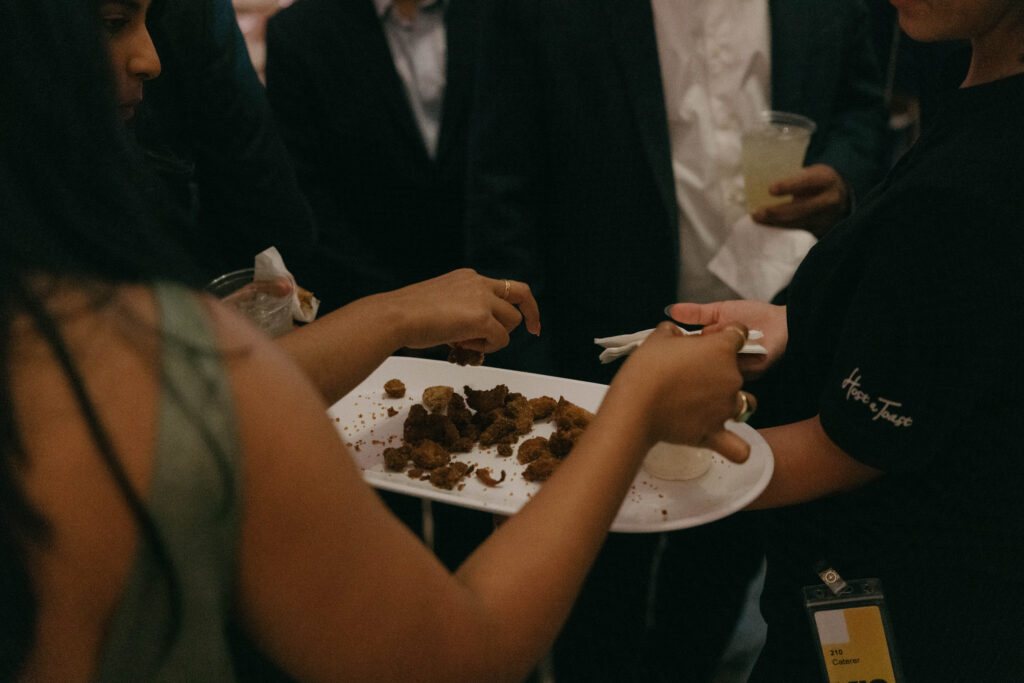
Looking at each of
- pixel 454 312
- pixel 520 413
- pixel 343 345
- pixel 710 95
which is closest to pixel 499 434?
pixel 520 413

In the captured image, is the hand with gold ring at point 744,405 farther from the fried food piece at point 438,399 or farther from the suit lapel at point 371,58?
the suit lapel at point 371,58

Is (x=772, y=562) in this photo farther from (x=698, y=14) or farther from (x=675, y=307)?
(x=698, y=14)

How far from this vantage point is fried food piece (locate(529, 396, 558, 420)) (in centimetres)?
149

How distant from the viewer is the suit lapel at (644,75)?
6.10 ft

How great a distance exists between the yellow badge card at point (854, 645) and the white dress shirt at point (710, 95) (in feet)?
3.45

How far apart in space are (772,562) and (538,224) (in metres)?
1.18

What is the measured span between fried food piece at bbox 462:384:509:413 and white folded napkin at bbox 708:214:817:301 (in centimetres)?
82

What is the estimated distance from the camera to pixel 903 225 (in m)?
1.02

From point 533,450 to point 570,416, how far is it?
112 millimetres

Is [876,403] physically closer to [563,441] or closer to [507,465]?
[563,441]

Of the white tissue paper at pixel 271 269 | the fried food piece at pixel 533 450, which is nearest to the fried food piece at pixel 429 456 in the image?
the fried food piece at pixel 533 450

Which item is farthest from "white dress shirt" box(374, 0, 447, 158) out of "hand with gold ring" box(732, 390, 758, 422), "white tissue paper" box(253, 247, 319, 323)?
"hand with gold ring" box(732, 390, 758, 422)

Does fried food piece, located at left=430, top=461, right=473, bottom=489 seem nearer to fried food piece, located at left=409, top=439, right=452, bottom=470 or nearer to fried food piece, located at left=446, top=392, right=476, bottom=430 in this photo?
fried food piece, located at left=409, top=439, right=452, bottom=470

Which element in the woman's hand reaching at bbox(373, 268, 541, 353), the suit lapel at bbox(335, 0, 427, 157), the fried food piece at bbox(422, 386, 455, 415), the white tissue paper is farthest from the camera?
the suit lapel at bbox(335, 0, 427, 157)
